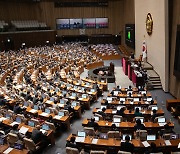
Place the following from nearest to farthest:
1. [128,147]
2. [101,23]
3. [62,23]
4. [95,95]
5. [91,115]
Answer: [128,147] → [91,115] → [95,95] → [62,23] → [101,23]

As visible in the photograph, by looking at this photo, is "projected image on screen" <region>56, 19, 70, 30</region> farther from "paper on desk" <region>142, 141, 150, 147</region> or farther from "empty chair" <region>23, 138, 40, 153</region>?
"paper on desk" <region>142, 141, 150, 147</region>

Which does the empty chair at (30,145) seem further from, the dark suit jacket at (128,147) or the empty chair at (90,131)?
the dark suit jacket at (128,147)

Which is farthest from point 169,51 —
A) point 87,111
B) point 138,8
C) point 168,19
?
point 138,8

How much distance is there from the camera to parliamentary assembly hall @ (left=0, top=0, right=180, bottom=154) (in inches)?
368

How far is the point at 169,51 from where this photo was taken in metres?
17.1

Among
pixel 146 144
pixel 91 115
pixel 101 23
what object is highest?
pixel 101 23

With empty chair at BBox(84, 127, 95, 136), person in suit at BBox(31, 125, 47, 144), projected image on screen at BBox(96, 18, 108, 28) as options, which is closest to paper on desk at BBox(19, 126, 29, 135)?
person in suit at BBox(31, 125, 47, 144)

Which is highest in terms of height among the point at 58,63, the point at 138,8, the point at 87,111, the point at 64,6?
the point at 64,6

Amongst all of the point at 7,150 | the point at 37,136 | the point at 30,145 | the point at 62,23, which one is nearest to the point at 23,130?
the point at 37,136

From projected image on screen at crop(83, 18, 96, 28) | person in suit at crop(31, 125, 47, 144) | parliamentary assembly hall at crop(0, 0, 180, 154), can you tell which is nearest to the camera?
parliamentary assembly hall at crop(0, 0, 180, 154)

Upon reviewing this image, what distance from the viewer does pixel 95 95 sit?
16.2 meters

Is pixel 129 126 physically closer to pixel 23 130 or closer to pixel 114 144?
pixel 114 144

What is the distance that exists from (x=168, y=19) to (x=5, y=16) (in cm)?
3084

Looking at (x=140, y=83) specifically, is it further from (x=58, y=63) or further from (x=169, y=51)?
(x=58, y=63)
